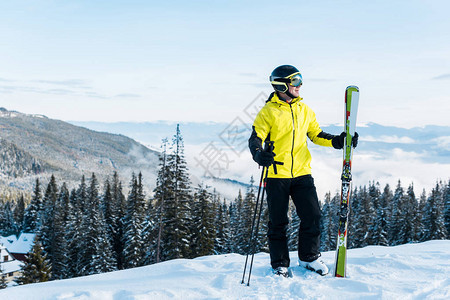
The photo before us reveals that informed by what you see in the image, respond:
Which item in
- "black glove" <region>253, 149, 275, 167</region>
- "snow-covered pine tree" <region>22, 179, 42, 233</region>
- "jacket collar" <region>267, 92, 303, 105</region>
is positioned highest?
"jacket collar" <region>267, 92, 303, 105</region>

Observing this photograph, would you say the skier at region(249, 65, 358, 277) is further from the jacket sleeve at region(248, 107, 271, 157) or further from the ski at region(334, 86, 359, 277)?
the ski at region(334, 86, 359, 277)

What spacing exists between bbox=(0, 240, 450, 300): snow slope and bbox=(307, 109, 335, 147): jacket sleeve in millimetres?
1914

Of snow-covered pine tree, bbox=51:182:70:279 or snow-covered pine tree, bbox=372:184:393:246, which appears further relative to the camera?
snow-covered pine tree, bbox=51:182:70:279

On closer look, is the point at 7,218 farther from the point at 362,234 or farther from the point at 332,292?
the point at 332,292

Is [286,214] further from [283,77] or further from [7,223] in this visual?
[7,223]

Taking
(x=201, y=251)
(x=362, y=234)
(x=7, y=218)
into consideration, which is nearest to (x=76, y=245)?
(x=201, y=251)

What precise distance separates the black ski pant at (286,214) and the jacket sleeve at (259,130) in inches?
24.7

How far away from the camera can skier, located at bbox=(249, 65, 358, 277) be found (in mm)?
5215

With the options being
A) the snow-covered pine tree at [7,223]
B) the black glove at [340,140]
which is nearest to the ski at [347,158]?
the black glove at [340,140]

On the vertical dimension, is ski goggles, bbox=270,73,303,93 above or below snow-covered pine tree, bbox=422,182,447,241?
above

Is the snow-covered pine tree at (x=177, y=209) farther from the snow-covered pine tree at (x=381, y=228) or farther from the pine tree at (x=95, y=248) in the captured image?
the snow-covered pine tree at (x=381, y=228)

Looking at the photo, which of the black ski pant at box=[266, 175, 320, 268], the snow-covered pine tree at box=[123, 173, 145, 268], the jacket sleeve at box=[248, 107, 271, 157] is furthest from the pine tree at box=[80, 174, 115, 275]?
the jacket sleeve at box=[248, 107, 271, 157]

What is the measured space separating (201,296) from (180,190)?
22.4m

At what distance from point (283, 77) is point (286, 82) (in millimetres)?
86
